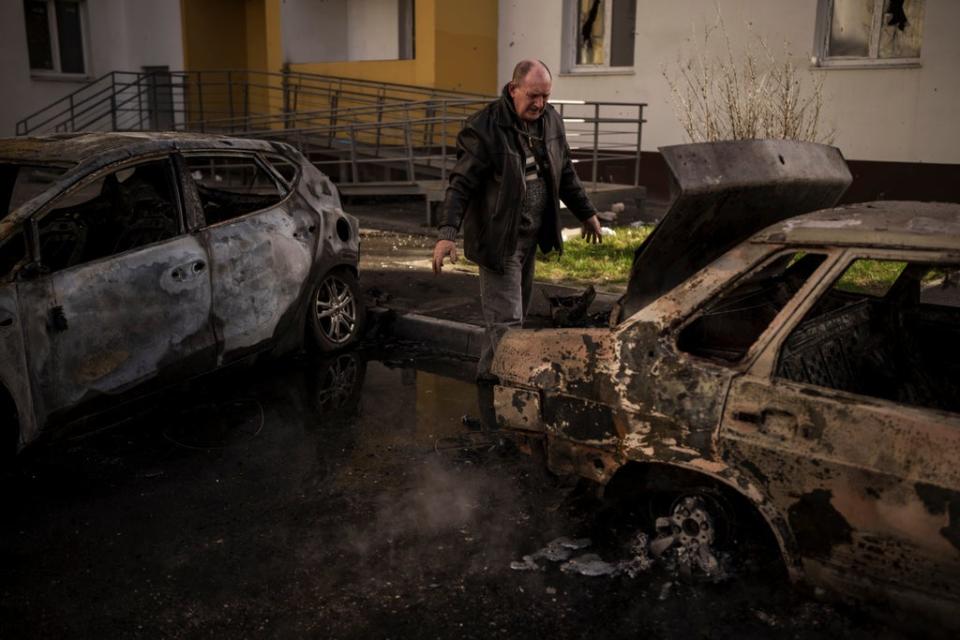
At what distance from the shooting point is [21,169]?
16.8 ft

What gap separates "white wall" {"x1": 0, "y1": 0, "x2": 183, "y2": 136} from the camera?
738 inches

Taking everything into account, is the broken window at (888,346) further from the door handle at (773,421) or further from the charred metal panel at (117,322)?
the charred metal panel at (117,322)

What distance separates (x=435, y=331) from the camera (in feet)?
22.2

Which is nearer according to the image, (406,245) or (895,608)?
(895,608)

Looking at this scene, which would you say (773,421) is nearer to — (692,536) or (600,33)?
(692,536)

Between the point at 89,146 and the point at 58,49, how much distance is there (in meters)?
17.6

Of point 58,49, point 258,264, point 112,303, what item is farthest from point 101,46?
point 112,303

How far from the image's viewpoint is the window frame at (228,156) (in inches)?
203

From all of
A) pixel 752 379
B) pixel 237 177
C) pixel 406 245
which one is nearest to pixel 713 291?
pixel 752 379

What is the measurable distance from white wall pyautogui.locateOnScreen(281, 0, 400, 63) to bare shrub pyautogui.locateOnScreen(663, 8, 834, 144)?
6.85 m

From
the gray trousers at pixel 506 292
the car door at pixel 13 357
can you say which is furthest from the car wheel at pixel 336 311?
the car door at pixel 13 357

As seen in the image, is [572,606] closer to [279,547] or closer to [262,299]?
[279,547]

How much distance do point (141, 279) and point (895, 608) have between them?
381 centimetres

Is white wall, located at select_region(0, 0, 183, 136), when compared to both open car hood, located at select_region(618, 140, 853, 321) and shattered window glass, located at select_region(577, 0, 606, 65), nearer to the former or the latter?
shattered window glass, located at select_region(577, 0, 606, 65)
